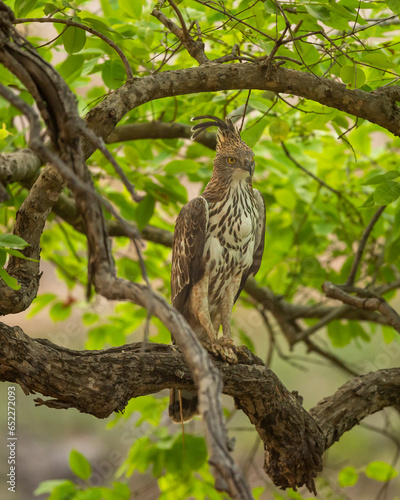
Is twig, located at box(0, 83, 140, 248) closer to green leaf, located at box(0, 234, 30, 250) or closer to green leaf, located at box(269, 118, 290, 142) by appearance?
green leaf, located at box(0, 234, 30, 250)

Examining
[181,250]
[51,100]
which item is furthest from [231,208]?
[51,100]

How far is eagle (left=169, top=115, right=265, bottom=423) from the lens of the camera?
91.4 inches

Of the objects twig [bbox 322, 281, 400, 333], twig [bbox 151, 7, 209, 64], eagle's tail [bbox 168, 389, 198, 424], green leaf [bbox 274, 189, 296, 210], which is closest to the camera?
twig [bbox 151, 7, 209, 64]

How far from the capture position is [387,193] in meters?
1.95

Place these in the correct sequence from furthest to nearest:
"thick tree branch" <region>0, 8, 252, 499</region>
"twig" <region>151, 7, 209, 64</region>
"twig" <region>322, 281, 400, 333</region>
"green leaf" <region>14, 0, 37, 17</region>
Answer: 1. "twig" <region>322, 281, 400, 333</region>
2. "twig" <region>151, 7, 209, 64</region>
3. "green leaf" <region>14, 0, 37, 17</region>
4. "thick tree branch" <region>0, 8, 252, 499</region>

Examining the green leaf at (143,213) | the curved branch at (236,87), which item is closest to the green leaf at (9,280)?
the curved branch at (236,87)

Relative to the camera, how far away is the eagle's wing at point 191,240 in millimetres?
2314

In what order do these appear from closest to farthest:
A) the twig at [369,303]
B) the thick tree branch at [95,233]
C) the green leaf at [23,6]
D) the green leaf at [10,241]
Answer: the thick tree branch at [95,233]
the green leaf at [10,241]
the green leaf at [23,6]
the twig at [369,303]

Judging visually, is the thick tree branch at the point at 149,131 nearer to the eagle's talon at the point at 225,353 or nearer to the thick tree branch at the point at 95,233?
the eagle's talon at the point at 225,353

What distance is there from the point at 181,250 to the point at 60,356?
0.79 metres

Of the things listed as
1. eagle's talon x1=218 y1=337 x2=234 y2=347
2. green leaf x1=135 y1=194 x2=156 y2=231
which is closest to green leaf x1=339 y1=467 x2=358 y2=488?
eagle's talon x1=218 y1=337 x2=234 y2=347

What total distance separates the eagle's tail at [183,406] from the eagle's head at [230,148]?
92cm

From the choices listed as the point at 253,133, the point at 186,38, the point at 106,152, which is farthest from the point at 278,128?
the point at 106,152

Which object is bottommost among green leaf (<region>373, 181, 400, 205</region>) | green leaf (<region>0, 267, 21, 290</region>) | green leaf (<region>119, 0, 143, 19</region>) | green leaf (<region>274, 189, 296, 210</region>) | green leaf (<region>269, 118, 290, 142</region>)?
green leaf (<region>0, 267, 21, 290</region>)
